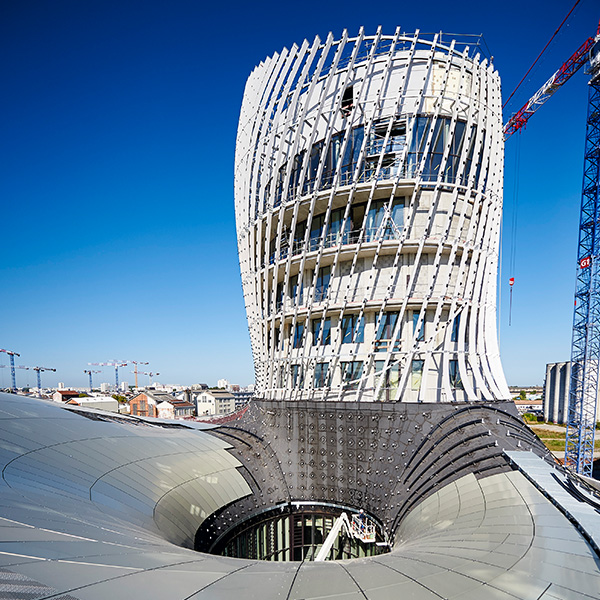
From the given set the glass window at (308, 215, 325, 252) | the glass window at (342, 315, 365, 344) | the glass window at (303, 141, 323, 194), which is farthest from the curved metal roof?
the glass window at (303, 141, 323, 194)

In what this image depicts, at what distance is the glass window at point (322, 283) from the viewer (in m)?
23.2

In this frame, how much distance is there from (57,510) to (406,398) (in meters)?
17.3

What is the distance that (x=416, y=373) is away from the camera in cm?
2077

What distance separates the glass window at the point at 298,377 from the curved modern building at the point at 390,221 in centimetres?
15

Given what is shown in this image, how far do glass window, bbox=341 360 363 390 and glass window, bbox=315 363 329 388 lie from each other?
144cm

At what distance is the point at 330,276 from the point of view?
22891 millimetres

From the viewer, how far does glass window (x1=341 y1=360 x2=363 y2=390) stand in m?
21.5

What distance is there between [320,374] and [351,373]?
2.26 meters

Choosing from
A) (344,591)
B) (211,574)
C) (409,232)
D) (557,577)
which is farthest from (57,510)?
(409,232)

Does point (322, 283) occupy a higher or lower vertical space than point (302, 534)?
higher

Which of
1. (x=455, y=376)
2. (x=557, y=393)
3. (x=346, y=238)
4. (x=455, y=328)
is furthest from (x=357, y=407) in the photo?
(x=557, y=393)

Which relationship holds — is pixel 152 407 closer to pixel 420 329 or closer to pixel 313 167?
pixel 313 167

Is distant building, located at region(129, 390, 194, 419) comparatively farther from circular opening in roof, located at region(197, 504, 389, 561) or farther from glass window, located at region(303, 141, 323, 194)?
glass window, located at region(303, 141, 323, 194)

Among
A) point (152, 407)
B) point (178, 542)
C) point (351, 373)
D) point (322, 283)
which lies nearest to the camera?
point (178, 542)
